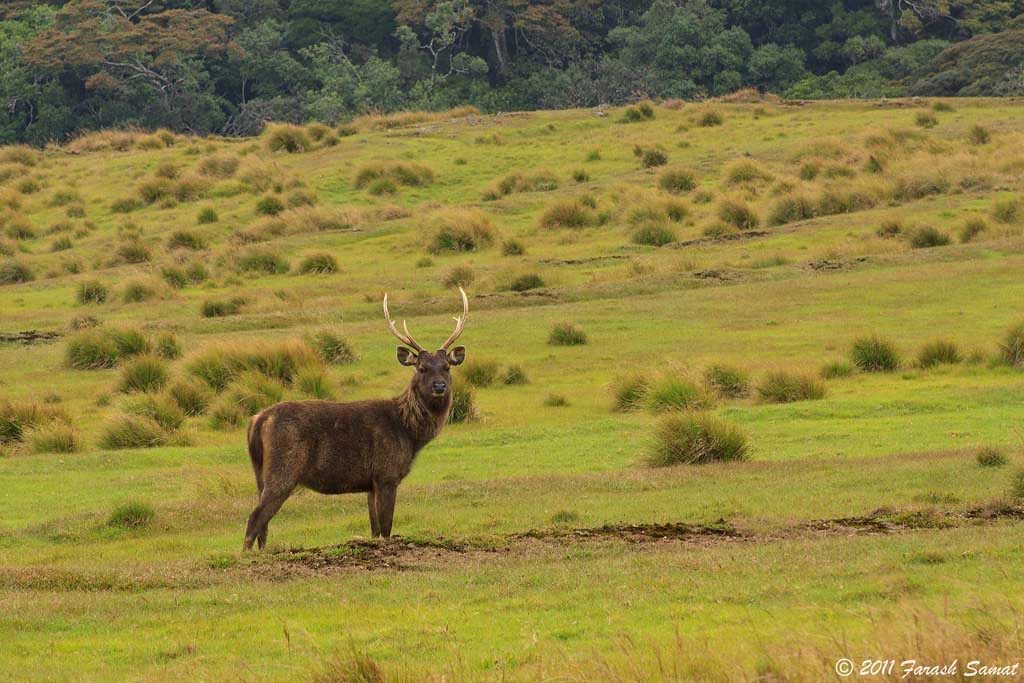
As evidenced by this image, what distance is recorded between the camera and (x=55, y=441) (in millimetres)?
19641

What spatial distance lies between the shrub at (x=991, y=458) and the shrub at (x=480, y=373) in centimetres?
936

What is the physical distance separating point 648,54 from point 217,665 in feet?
208

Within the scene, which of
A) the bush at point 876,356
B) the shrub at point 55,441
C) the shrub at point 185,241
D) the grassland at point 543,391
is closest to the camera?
the grassland at point 543,391

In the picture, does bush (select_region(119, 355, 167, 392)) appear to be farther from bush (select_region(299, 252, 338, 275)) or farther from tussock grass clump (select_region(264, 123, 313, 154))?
tussock grass clump (select_region(264, 123, 313, 154))

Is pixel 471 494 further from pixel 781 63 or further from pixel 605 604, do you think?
pixel 781 63

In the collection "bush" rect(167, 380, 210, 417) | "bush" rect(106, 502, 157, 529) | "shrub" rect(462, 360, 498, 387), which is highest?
"bush" rect(106, 502, 157, 529)

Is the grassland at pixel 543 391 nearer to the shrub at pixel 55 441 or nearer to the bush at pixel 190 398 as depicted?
the shrub at pixel 55 441

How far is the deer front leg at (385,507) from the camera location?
12696mm

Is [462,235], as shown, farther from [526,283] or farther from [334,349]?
[334,349]

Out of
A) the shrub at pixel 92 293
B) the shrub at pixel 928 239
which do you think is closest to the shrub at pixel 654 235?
the shrub at pixel 928 239

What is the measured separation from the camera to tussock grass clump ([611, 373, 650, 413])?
20875 mm

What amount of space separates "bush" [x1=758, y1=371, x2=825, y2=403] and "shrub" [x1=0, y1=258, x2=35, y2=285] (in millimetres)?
21125

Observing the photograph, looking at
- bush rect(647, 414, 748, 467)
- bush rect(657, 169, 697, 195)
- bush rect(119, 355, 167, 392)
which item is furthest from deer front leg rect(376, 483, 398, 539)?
bush rect(657, 169, 697, 195)

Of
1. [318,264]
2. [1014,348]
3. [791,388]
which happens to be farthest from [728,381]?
[318,264]
